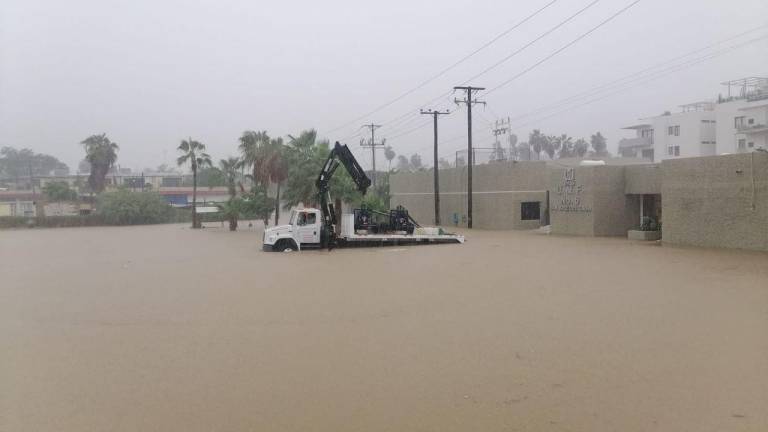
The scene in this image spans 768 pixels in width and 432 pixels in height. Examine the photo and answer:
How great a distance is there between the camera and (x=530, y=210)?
133ft

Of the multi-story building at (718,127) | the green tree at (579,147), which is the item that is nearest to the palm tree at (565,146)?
the green tree at (579,147)

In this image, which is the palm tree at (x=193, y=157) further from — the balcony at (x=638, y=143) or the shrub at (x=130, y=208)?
the balcony at (x=638, y=143)

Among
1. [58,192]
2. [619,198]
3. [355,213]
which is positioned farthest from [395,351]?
[58,192]

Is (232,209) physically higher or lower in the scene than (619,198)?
lower

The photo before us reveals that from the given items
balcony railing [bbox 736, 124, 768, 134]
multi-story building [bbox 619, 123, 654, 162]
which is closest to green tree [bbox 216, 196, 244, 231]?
balcony railing [bbox 736, 124, 768, 134]

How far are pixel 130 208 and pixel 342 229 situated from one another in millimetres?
44912

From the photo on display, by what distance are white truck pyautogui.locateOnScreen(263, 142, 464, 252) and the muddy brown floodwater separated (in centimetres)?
805

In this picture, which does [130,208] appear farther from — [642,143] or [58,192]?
[642,143]

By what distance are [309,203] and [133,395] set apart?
33814mm

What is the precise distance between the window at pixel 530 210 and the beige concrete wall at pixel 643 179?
9.22 m

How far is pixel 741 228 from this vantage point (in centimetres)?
2256

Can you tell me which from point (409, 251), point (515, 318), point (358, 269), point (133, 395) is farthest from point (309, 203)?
point (133, 395)

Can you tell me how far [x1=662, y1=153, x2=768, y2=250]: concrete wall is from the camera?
71.8 feet

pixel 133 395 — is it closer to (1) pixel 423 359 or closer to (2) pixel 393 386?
(2) pixel 393 386
